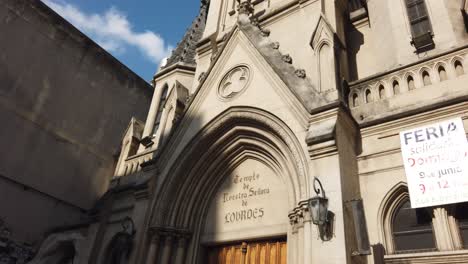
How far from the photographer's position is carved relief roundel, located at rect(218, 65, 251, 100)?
975 cm

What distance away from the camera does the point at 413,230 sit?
21.4ft

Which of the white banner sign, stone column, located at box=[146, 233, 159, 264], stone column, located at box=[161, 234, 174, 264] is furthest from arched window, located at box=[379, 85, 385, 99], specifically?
stone column, located at box=[146, 233, 159, 264]

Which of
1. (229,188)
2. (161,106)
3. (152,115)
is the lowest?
(229,188)

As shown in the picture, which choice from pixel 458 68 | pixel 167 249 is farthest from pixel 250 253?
pixel 458 68

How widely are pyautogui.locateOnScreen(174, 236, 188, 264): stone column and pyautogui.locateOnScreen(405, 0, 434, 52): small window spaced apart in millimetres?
7267

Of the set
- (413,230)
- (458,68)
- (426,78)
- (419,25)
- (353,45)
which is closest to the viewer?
(413,230)

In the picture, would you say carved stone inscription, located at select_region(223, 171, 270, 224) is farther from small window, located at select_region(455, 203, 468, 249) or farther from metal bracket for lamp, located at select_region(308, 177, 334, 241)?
small window, located at select_region(455, 203, 468, 249)

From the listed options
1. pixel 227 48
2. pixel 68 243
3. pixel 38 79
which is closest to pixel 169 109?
pixel 227 48

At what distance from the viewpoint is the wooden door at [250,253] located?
7.95 meters

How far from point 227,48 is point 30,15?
9971mm

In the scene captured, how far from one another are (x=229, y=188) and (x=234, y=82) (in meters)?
2.87

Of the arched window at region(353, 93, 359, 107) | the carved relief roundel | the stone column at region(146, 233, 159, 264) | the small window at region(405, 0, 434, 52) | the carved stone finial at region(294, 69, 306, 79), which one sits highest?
the small window at region(405, 0, 434, 52)

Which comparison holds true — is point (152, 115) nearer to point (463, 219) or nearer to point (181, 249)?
point (181, 249)

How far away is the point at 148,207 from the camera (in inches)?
376
